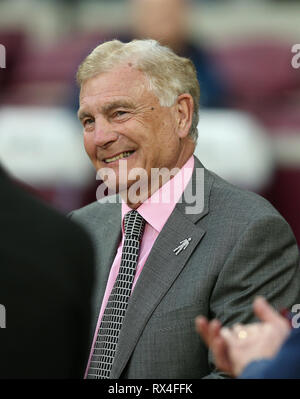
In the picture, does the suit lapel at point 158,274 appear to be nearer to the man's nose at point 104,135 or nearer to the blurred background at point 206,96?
the man's nose at point 104,135

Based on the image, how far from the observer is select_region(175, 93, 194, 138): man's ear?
2.34 meters

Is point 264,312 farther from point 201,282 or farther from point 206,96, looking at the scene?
point 206,96

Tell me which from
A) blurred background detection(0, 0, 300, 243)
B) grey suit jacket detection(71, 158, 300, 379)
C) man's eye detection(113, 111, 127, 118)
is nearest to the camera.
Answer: grey suit jacket detection(71, 158, 300, 379)

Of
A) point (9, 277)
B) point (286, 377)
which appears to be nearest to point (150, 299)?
point (286, 377)

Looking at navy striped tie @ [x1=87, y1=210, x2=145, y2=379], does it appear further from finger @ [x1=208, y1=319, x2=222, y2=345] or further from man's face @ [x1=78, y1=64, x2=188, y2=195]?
finger @ [x1=208, y1=319, x2=222, y2=345]

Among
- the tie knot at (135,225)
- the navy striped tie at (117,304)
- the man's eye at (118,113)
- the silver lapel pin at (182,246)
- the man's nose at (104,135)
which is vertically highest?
the man's eye at (118,113)

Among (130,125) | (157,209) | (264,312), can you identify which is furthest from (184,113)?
(264,312)

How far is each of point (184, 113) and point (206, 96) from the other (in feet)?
6.17

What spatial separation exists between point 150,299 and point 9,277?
0.83 metres

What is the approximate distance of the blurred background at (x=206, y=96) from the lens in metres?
4.22

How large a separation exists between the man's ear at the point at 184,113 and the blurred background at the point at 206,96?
66.4 inches

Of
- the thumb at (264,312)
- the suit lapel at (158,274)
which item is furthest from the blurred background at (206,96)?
the thumb at (264,312)

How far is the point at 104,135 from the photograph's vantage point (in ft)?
7.64

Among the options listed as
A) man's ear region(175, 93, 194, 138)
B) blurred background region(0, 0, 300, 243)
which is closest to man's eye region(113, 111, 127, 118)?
man's ear region(175, 93, 194, 138)
